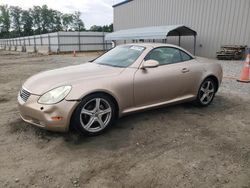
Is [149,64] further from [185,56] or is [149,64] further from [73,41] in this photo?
[73,41]

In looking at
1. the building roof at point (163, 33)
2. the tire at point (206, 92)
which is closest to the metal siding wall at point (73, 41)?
the building roof at point (163, 33)

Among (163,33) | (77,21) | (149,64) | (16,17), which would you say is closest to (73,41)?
(163,33)

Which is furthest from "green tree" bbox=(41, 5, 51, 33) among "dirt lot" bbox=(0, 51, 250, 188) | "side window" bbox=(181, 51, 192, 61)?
"dirt lot" bbox=(0, 51, 250, 188)

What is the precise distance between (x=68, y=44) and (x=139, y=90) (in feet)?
93.1

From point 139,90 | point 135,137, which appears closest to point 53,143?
point 135,137

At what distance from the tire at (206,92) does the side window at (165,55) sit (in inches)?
32.6

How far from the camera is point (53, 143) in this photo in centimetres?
324

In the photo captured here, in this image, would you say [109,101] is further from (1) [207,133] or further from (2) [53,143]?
(1) [207,133]

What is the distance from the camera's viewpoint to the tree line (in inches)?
3647

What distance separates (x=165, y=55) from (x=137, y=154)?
7.14 feet

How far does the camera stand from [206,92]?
194 inches

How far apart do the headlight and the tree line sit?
309ft

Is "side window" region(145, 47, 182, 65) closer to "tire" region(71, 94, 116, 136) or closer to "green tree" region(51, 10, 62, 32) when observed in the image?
"tire" region(71, 94, 116, 136)

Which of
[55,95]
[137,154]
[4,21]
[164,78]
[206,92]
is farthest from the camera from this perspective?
[4,21]
